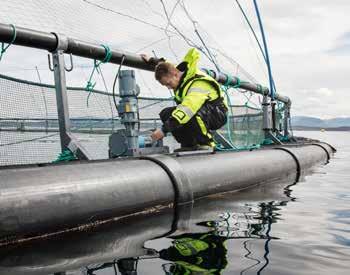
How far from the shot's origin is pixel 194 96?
5469 mm

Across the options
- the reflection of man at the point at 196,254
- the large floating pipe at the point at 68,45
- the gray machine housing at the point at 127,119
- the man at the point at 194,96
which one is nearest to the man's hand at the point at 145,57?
the large floating pipe at the point at 68,45

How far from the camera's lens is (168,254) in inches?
112

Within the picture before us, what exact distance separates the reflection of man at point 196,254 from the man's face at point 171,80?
2.82 metres

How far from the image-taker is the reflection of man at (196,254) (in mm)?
2519

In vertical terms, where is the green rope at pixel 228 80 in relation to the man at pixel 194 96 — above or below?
above

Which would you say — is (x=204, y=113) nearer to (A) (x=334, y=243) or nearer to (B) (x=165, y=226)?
(B) (x=165, y=226)

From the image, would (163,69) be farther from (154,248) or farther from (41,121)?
(154,248)

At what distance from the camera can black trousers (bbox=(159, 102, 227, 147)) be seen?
18.8 ft

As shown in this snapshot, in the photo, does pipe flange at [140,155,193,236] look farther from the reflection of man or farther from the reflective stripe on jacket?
the reflective stripe on jacket

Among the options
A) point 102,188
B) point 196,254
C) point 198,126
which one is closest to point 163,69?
point 198,126

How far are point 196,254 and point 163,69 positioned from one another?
11.1ft

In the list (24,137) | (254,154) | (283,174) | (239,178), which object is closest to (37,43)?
(24,137)

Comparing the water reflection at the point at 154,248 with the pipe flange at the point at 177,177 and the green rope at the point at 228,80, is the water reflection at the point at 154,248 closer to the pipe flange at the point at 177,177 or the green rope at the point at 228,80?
the pipe flange at the point at 177,177

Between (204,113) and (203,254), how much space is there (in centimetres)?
308
